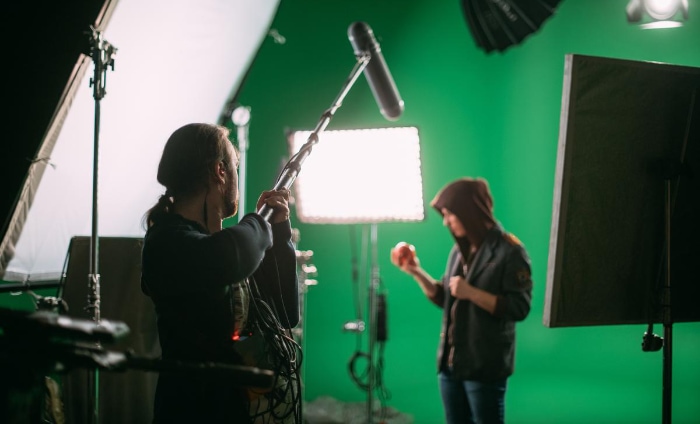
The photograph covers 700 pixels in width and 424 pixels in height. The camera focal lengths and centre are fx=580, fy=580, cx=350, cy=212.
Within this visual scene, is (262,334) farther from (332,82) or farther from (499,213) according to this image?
(332,82)

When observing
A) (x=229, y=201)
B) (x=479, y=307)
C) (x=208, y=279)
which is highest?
(x=229, y=201)

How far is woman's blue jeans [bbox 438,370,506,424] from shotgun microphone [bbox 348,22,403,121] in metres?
1.06

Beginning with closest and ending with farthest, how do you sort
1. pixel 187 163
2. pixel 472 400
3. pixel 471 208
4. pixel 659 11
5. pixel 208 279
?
pixel 208 279 < pixel 187 163 < pixel 472 400 < pixel 471 208 < pixel 659 11

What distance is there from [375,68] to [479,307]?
105 cm

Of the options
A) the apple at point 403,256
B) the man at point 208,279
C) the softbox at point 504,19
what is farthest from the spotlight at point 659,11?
the man at point 208,279

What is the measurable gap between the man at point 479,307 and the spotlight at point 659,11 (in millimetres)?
1498

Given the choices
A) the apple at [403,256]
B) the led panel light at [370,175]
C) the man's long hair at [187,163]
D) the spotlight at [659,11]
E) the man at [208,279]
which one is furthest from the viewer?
the spotlight at [659,11]

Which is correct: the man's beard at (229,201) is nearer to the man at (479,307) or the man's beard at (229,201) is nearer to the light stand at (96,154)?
the light stand at (96,154)

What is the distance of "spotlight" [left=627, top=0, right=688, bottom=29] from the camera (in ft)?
9.78

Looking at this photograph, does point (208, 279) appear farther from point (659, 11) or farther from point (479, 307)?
point (659, 11)

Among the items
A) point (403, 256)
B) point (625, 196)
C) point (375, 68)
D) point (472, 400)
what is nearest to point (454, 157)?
point (403, 256)

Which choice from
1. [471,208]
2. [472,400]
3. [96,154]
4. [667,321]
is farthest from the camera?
[471,208]

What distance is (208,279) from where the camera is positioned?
1.09 metres

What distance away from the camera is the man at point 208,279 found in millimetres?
1099
